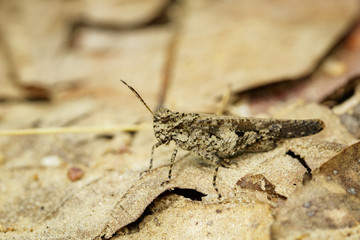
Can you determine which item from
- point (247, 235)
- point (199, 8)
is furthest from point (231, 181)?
point (199, 8)

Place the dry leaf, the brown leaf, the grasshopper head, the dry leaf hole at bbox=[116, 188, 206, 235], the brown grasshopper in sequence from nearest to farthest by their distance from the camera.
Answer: the brown leaf < the dry leaf hole at bbox=[116, 188, 206, 235] < the brown grasshopper < the grasshopper head < the dry leaf

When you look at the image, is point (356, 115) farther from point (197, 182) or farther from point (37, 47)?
point (37, 47)

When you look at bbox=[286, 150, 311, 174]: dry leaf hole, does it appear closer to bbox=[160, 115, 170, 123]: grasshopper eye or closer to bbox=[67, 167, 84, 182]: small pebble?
bbox=[160, 115, 170, 123]: grasshopper eye

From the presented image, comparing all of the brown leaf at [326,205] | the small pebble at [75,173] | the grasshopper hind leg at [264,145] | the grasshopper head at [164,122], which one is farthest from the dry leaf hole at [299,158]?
the small pebble at [75,173]

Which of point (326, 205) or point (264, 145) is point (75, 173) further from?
point (326, 205)

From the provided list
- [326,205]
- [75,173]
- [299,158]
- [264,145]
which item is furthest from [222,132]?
[75,173]

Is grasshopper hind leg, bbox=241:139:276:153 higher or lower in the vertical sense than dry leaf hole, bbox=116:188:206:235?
higher

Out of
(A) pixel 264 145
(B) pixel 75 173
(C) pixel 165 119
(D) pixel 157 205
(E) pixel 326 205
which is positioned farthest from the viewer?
(B) pixel 75 173

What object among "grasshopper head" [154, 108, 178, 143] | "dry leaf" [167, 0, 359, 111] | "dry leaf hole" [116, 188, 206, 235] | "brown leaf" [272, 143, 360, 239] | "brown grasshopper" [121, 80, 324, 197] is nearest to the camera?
"brown leaf" [272, 143, 360, 239]

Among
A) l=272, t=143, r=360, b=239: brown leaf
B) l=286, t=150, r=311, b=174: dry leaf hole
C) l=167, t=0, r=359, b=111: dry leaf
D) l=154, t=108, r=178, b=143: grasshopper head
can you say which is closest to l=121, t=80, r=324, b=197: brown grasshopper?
l=154, t=108, r=178, b=143: grasshopper head
